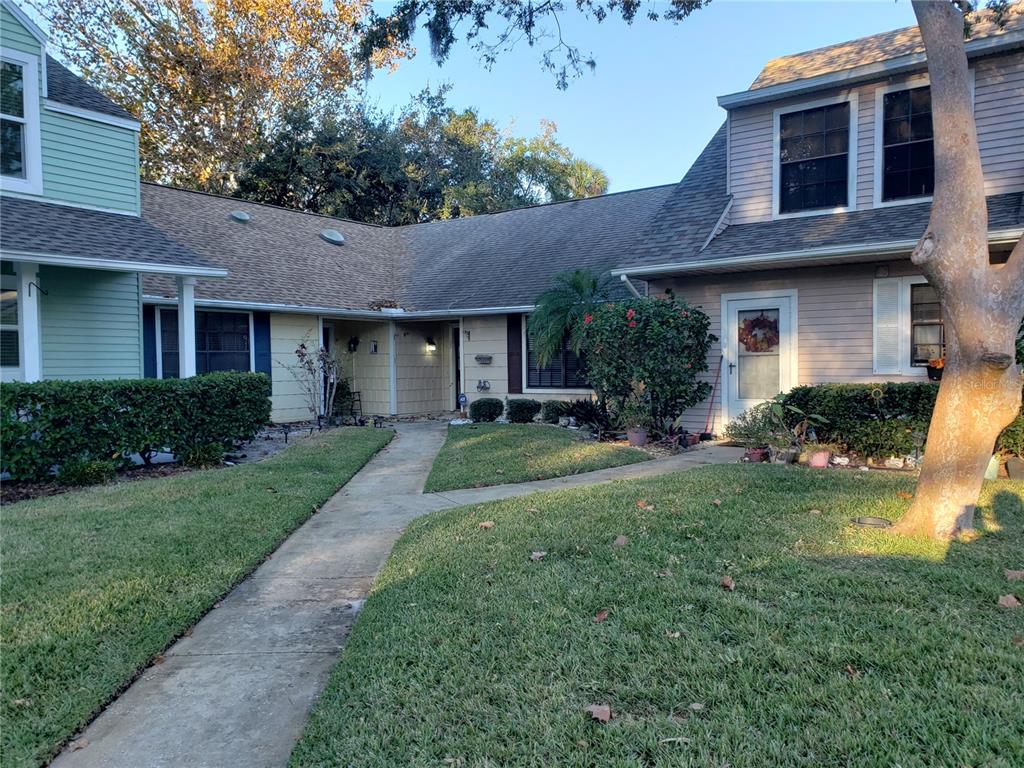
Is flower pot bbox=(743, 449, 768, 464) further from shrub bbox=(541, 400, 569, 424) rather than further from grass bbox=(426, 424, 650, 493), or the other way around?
shrub bbox=(541, 400, 569, 424)

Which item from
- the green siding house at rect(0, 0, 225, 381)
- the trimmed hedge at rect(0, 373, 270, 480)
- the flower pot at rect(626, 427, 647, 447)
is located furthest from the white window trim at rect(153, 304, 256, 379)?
the flower pot at rect(626, 427, 647, 447)

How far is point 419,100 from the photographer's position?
95.9ft

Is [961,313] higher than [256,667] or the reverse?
higher

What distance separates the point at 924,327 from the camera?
350 inches

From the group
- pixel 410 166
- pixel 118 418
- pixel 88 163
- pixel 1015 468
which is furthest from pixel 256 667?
pixel 410 166

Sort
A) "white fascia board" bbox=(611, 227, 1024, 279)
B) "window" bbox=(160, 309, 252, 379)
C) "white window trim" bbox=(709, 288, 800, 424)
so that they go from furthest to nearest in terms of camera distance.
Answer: "window" bbox=(160, 309, 252, 379)
"white window trim" bbox=(709, 288, 800, 424)
"white fascia board" bbox=(611, 227, 1024, 279)

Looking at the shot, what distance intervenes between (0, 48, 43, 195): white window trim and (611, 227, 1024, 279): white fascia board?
8.65 metres

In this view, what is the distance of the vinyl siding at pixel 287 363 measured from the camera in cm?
1391

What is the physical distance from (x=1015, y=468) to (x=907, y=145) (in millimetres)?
4710

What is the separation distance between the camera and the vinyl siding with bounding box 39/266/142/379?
9977mm

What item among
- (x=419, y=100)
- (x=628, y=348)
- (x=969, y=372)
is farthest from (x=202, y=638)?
(x=419, y=100)

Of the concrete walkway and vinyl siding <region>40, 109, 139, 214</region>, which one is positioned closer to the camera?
the concrete walkway

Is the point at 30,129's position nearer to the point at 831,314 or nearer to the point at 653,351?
the point at 653,351

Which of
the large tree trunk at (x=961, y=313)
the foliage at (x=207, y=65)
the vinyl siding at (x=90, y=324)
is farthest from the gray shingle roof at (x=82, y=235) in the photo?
the foliage at (x=207, y=65)
